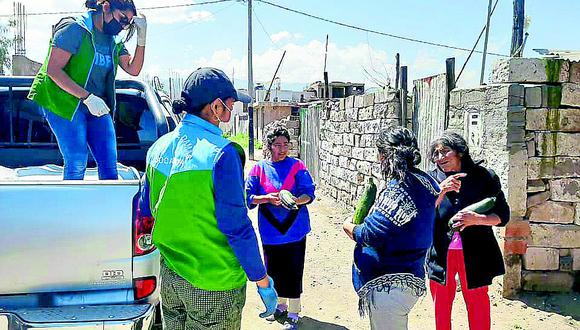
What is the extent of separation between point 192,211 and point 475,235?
6.78 ft

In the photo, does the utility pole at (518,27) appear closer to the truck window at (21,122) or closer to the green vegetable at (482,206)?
the green vegetable at (482,206)

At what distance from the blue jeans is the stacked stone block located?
11.0 feet

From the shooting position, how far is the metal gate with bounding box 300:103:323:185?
11086 millimetres

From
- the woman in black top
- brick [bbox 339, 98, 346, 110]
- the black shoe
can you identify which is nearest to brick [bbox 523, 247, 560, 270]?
the woman in black top

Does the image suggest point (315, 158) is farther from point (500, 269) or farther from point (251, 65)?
point (251, 65)

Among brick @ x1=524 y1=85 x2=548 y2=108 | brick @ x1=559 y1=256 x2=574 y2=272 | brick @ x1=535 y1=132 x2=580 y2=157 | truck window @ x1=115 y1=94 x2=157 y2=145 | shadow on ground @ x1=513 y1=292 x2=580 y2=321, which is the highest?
brick @ x1=524 y1=85 x2=548 y2=108

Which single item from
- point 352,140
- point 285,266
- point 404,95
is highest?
point 404,95

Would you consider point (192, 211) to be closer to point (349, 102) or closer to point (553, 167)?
point (553, 167)

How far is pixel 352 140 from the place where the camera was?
8453 millimetres

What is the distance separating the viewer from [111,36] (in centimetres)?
321

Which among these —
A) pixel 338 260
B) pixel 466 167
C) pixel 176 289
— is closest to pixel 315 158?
pixel 338 260

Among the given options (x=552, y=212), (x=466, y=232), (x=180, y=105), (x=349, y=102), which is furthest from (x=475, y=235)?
(x=349, y=102)

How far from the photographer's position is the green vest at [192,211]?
1.94 m

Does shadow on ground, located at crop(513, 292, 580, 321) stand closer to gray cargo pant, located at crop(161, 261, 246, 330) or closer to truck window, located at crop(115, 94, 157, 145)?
gray cargo pant, located at crop(161, 261, 246, 330)
